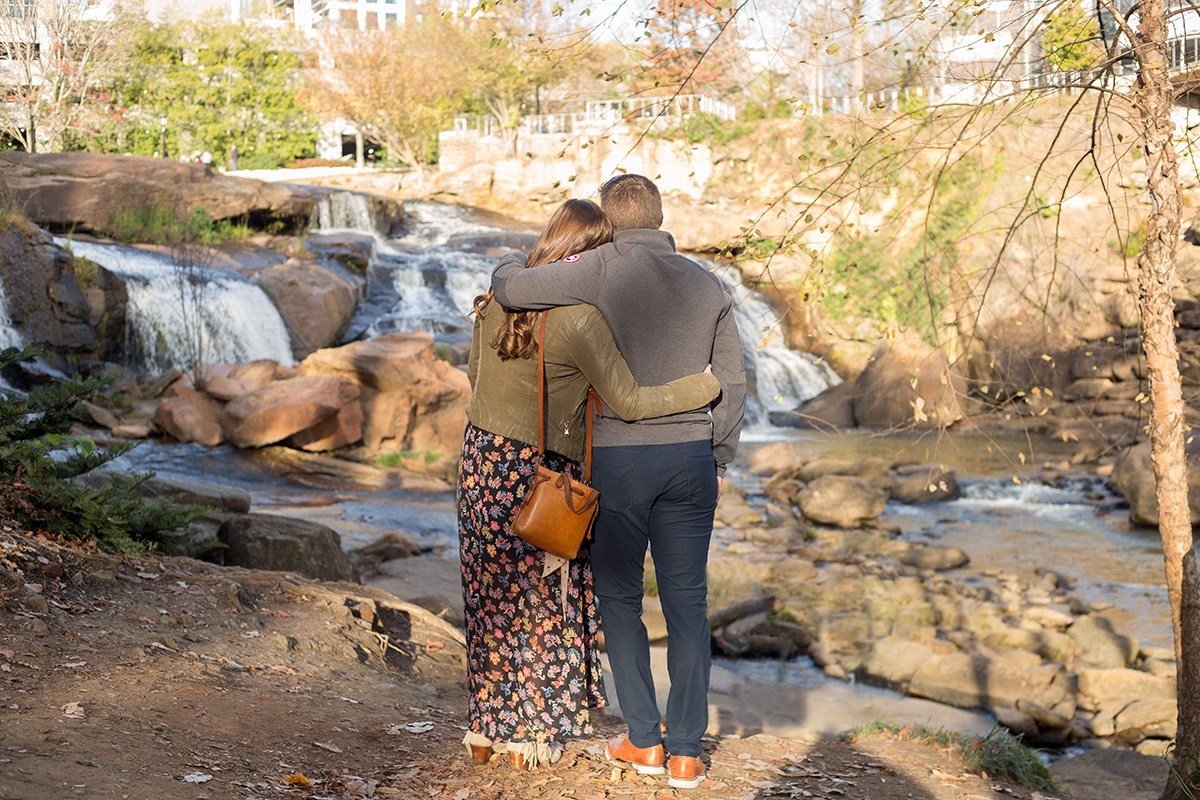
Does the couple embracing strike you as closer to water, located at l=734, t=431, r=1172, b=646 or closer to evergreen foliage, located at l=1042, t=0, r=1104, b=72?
evergreen foliage, located at l=1042, t=0, r=1104, b=72

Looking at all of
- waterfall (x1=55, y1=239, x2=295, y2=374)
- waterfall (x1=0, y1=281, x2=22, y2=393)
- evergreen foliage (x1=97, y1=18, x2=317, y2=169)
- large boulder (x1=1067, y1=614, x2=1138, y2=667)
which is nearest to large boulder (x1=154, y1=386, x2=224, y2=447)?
waterfall (x1=55, y1=239, x2=295, y2=374)

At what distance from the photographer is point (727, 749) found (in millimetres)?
3811

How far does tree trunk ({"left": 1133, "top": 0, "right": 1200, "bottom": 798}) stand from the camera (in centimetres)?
354

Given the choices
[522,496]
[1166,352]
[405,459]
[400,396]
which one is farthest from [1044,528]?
[522,496]

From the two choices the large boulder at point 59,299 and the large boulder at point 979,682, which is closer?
the large boulder at point 979,682

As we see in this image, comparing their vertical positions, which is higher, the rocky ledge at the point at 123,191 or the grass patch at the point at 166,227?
the rocky ledge at the point at 123,191

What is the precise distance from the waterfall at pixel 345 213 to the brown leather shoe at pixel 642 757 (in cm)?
1990

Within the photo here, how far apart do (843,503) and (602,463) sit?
926 centimetres

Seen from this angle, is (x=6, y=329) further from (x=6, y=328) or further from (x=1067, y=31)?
(x=1067, y=31)

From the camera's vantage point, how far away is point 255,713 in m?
3.24

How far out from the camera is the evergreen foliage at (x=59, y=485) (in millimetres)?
4242

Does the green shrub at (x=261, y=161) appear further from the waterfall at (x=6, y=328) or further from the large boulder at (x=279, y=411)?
the large boulder at (x=279, y=411)

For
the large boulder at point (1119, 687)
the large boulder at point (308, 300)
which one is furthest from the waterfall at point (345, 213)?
the large boulder at point (1119, 687)

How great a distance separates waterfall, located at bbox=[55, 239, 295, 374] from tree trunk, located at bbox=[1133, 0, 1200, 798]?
459 inches
